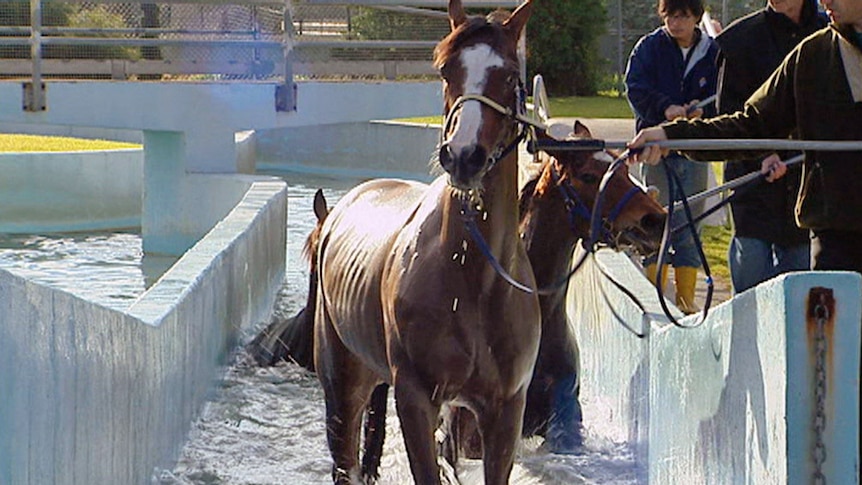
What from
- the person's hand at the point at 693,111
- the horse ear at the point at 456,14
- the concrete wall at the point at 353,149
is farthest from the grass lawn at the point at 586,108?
the horse ear at the point at 456,14

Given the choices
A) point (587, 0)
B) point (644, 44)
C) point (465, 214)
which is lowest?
point (465, 214)

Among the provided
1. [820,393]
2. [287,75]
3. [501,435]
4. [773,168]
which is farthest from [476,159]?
[287,75]

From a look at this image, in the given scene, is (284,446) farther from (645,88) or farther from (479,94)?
(479,94)

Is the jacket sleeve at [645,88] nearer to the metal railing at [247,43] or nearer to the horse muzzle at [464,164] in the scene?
the horse muzzle at [464,164]

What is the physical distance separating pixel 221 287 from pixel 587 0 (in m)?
27.2

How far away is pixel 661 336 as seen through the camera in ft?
22.3

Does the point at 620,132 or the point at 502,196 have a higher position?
the point at 620,132

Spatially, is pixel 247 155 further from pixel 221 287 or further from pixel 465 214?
pixel 465 214

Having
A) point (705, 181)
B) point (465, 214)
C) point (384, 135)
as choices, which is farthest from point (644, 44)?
point (384, 135)

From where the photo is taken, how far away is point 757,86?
7.27 metres

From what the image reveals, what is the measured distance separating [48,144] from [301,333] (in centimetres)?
1611

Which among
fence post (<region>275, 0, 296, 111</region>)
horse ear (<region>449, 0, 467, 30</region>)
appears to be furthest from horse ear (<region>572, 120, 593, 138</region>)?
fence post (<region>275, 0, 296, 111</region>)

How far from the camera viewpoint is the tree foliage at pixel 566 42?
35906mm

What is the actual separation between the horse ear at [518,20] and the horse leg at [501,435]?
1327 mm
